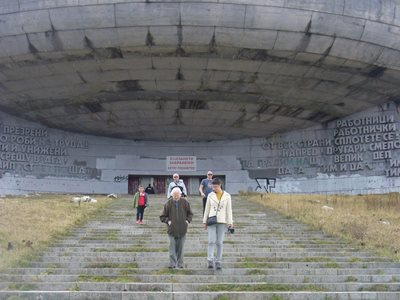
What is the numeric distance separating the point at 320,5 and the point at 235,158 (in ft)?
38.8

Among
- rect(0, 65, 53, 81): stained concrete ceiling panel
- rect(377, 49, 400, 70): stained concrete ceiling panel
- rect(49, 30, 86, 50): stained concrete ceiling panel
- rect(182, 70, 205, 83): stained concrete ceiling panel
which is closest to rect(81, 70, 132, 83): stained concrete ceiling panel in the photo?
rect(0, 65, 53, 81): stained concrete ceiling panel

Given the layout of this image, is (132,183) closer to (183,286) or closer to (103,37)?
(103,37)

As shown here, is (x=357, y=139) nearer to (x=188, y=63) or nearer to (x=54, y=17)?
(x=188, y=63)

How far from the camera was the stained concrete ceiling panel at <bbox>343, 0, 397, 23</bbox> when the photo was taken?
1828 centimetres

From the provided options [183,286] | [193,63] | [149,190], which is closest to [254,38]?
[193,63]

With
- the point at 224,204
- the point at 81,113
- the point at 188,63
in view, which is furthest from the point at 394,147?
the point at 224,204

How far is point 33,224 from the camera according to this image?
478 inches

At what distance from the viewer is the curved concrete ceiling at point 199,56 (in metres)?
17.8

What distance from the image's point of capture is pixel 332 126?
25.3 meters

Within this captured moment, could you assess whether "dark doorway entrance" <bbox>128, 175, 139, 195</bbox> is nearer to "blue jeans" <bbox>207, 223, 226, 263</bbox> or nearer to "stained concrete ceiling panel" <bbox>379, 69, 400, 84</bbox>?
"stained concrete ceiling panel" <bbox>379, 69, 400, 84</bbox>

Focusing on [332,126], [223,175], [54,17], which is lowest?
[223,175]

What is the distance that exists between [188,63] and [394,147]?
10473mm

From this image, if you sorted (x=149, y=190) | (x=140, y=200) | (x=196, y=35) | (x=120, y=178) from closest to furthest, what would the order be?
(x=140, y=200)
(x=196, y=35)
(x=149, y=190)
(x=120, y=178)

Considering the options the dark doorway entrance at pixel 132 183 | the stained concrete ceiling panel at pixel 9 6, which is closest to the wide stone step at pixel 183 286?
the stained concrete ceiling panel at pixel 9 6
